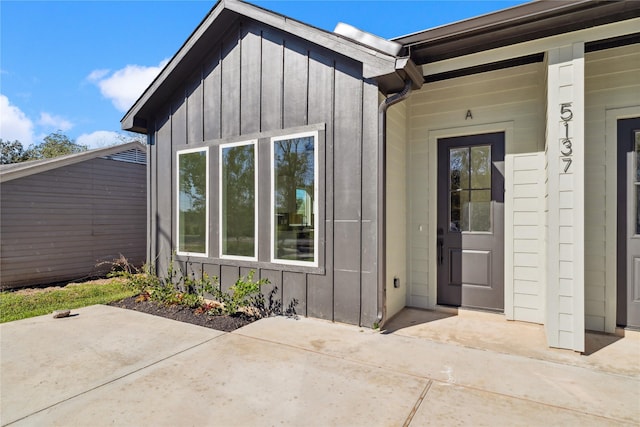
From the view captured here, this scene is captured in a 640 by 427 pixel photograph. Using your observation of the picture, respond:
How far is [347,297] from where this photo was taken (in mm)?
3568

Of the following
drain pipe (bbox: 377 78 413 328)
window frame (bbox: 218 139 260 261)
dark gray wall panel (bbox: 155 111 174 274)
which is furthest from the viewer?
dark gray wall panel (bbox: 155 111 174 274)

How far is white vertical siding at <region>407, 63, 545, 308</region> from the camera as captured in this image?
363 centimetres

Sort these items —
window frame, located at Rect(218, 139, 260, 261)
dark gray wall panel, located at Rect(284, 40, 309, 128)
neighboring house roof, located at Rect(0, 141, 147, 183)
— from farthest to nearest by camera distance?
1. neighboring house roof, located at Rect(0, 141, 147, 183)
2. window frame, located at Rect(218, 139, 260, 261)
3. dark gray wall panel, located at Rect(284, 40, 309, 128)

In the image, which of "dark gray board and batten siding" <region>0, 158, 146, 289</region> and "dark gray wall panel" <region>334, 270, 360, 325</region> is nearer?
"dark gray wall panel" <region>334, 270, 360, 325</region>

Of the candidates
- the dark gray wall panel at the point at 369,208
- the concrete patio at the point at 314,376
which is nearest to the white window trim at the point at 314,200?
the dark gray wall panel at the point at 369,208

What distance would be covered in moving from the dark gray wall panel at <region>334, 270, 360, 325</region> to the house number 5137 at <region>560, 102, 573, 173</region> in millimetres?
2230

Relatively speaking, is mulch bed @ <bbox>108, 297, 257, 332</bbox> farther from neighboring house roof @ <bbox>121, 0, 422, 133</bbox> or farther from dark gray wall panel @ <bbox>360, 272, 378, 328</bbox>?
neighboring house roof @ <bbox>121, 0, 422, 133</bbox>

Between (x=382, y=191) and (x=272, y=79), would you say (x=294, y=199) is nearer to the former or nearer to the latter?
(x=382, y=191)

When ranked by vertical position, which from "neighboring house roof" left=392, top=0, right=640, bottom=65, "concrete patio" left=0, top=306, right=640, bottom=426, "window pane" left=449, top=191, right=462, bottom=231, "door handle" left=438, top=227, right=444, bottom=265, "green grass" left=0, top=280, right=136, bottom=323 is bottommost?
"green grass" left=0, top=280, right=136, bottom=323

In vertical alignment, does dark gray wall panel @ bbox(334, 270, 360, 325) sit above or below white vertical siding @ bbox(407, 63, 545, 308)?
below

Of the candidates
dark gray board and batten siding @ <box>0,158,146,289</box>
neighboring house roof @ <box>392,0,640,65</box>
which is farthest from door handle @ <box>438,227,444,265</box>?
dark gray board and batten siding @ <box>0,158,146,289</box>

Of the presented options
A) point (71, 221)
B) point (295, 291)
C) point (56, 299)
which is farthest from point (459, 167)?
point (71, 221)

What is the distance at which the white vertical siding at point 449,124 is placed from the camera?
3627 millimetres

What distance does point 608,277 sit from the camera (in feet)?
10.7
